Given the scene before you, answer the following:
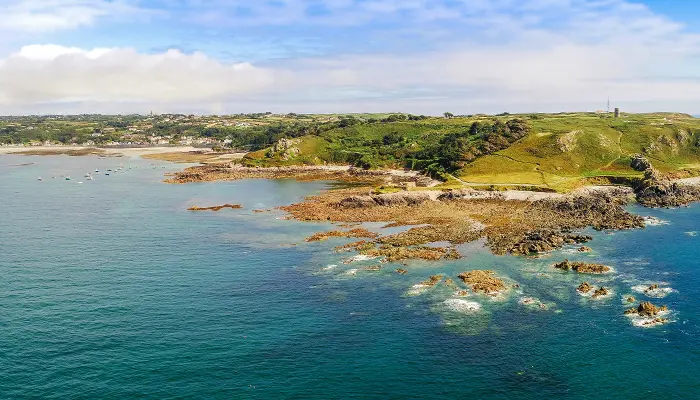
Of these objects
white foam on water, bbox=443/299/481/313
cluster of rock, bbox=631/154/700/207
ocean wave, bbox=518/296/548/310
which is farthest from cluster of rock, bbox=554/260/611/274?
cluster of rock, bbox=631/154/700/207

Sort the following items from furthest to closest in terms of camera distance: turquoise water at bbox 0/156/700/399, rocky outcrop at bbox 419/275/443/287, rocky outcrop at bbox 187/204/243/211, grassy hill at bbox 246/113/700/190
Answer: grassy hill at bbox 246/113/700/190
rocky outcrop at bbox 187/204/243/211
rocky outcrop at bbox 419/275/443/287
turquoise water at bbox 0/156/700/399

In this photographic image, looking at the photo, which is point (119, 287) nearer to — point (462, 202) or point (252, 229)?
point (252, 229)

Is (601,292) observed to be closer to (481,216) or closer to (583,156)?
(481,216)

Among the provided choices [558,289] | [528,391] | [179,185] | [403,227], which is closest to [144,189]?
[179,185]

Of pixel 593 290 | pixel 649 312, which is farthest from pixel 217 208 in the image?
pixel 649 312

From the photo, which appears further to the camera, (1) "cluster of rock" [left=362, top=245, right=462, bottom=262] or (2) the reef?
(2) the reef

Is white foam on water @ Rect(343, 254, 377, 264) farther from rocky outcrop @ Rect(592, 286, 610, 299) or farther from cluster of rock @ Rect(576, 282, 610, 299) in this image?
rocky outcrop @ Rect(592, 286, 610, 299)

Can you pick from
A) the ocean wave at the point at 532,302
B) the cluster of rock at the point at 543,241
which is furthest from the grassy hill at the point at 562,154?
the ocean wave at the point at 532,302
